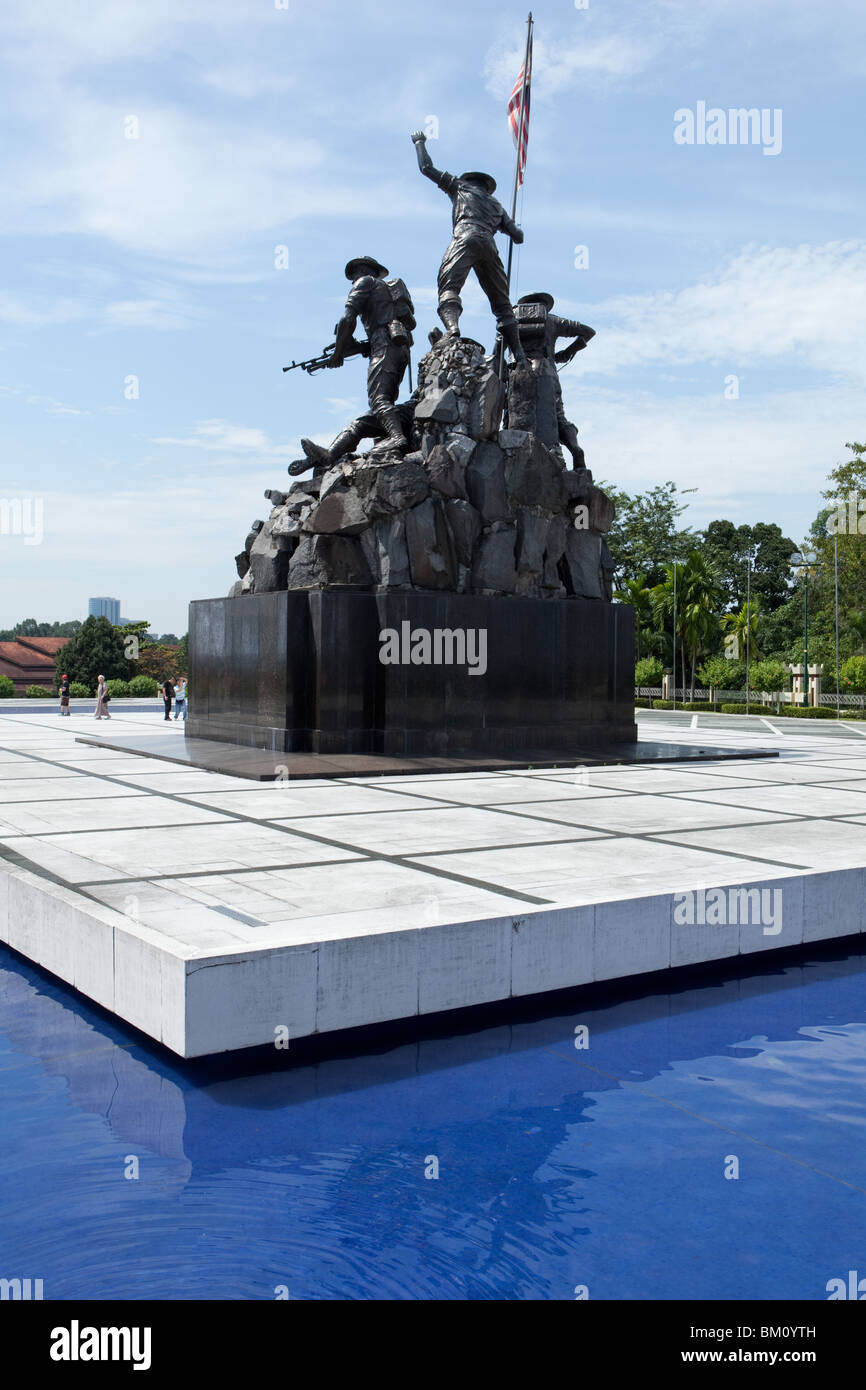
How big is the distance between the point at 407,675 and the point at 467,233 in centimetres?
634

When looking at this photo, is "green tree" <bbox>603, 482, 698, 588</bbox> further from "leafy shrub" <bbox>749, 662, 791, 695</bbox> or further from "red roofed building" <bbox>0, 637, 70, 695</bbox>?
"red roofed building" <bbox>0, 637, 70, 695</bbox>

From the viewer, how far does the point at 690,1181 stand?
3.89 meters

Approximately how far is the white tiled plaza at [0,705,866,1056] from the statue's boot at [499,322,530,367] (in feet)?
25.8

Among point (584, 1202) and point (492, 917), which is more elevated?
point (492, 917)

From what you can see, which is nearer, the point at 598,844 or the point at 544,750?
the point at 598,844

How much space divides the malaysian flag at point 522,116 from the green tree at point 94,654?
4022cm

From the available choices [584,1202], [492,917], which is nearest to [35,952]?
[492,917]

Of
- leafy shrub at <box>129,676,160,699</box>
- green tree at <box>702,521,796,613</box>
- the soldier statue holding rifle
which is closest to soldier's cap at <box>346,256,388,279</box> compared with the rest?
the soldier statue holding rifle

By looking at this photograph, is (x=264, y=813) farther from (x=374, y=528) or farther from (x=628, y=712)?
(x=628, y=712)

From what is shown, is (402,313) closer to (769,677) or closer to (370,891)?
(370,891)

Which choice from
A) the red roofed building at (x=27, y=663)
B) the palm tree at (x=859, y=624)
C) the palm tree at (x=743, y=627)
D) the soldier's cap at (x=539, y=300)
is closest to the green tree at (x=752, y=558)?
the palm tree at (x=743, y=627)

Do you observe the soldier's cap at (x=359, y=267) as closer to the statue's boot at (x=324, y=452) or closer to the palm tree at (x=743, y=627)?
the statue's boot at (x=324, y=452)

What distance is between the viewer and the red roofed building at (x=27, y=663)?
73.3 meters
